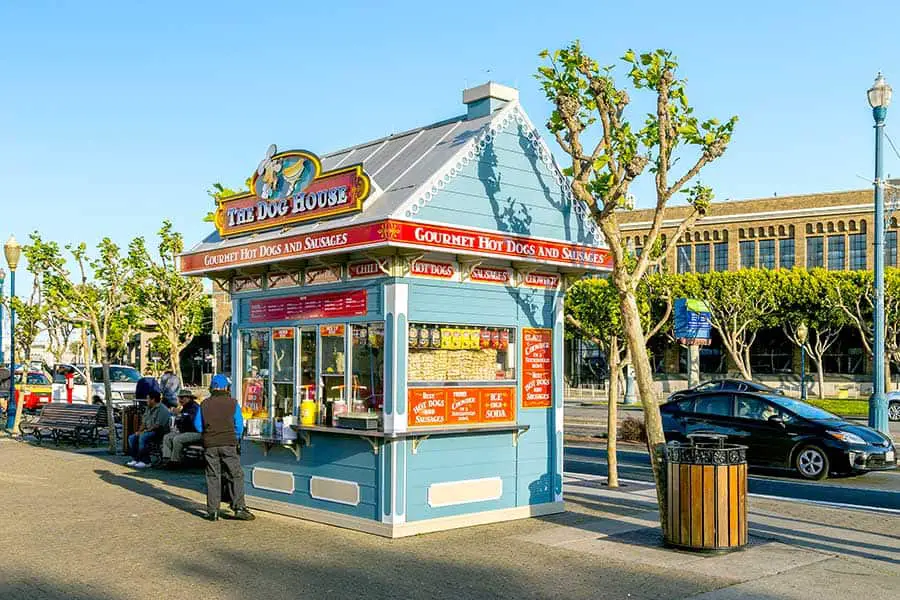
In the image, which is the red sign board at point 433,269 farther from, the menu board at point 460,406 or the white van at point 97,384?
the white van at point 97,384

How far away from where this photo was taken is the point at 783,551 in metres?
9.99

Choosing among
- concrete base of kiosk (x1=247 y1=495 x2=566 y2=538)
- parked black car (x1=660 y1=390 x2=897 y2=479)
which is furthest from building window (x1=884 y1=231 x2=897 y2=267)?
concrete base of kiosk (x1=247 y1=495 x2=566 y2=538)

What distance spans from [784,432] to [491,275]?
304 inches

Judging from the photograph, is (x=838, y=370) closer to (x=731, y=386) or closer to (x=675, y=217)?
(x=675, y=217)

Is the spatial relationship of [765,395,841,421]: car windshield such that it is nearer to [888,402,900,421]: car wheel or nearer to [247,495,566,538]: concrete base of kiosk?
[247,495,566,538]: concrete base of kiosk

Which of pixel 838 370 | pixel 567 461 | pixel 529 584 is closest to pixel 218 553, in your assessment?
pixel 529 584

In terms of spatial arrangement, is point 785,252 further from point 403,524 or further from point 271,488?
point 403,524

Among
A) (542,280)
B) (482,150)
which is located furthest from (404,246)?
(542,280)

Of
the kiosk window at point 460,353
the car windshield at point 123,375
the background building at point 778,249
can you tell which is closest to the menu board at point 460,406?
the kiosk window at point 460,353

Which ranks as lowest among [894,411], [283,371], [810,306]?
[894,411]

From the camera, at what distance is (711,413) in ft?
59.0

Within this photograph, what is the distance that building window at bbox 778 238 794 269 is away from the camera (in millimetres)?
58938

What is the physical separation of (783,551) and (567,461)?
8940mm

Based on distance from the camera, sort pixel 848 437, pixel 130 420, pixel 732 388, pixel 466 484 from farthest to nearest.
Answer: pixel 732 388, pixel 130 420, pixel 848 437, pixel 466 484
